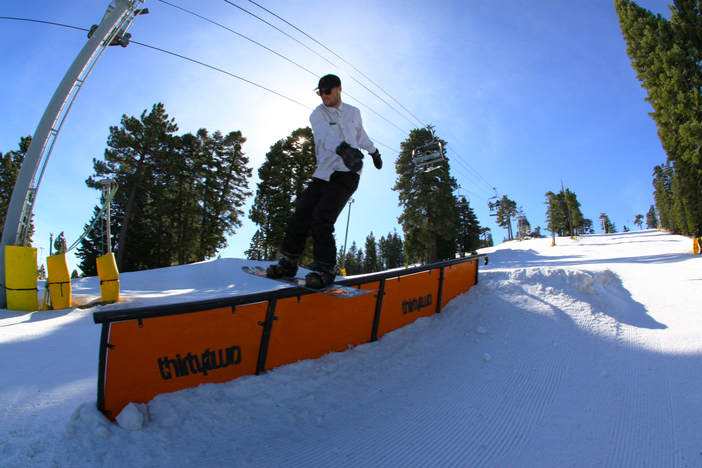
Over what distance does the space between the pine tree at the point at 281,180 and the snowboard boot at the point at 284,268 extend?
2185cm

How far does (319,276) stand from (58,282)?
7495 mm

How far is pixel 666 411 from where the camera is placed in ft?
7.47

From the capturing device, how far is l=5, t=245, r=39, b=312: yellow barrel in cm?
663

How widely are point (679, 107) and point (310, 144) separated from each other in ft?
77.9

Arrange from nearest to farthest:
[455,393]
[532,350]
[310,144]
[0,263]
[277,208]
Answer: [455,393], [532,350], [0,263], [277,208], [310,144]

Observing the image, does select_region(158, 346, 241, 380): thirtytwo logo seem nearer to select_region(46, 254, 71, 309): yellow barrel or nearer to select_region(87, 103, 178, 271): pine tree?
select_region(46, 254, 71, 309): yellow barrel

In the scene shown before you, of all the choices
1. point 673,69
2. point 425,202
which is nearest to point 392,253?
point 425,202

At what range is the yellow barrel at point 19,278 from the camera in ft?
21.7

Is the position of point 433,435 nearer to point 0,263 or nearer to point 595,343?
point 595,343

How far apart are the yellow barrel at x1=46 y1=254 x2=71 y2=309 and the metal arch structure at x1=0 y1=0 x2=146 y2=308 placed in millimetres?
943

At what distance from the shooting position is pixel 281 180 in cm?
2606

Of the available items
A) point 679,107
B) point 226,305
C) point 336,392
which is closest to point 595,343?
point 336,392

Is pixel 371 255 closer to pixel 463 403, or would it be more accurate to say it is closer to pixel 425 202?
pixel 425 202

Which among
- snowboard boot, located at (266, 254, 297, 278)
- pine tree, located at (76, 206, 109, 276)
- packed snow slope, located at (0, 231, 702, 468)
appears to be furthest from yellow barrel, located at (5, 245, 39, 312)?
pine tree, located at (76, 206, 109, 276)
